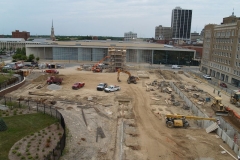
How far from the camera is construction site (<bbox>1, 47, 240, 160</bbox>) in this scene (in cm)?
1852

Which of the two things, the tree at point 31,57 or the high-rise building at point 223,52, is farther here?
the tree at point 31,57

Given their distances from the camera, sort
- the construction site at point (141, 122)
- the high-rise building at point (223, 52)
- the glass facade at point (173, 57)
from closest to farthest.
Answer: the construction site at point (141, 122), the high-rise building at point (223, 52), the glass facade at point (173, 57)

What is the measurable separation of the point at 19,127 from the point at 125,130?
9.71 metres

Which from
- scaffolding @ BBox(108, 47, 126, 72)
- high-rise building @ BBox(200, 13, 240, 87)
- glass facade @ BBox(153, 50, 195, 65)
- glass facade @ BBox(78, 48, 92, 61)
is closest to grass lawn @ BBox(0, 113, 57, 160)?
scaffolding @ BBox(108, 47, 126, 72)

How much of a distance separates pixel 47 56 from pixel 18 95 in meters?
46.3

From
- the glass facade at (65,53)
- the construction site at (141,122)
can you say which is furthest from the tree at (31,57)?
the construction site at (141,122)

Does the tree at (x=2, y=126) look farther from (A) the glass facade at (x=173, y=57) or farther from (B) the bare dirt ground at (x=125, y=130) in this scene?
(A) the glass facade at (x=173, y=57)

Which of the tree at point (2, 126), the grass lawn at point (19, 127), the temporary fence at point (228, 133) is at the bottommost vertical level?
the temporary fence at point (228, 133)

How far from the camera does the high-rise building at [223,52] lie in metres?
47.3

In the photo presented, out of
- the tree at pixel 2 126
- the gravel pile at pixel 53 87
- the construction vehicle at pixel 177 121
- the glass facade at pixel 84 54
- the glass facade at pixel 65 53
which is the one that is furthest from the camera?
the glass facade at pixel 84 54

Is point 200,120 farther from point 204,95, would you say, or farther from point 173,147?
point 204,95

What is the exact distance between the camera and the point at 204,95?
127 feet

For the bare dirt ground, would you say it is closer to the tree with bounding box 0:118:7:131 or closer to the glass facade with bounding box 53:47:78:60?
the tree with bounding box 0:118:7:131

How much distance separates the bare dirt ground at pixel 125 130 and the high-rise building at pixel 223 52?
18699mm
